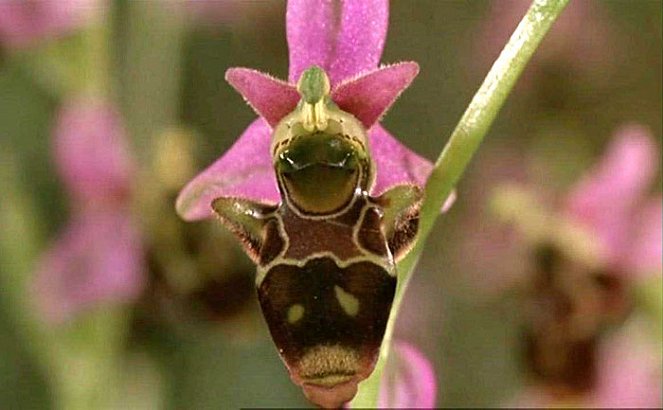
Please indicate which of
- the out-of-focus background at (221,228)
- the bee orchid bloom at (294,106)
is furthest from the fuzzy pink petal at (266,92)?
the out-of-focus background at (221,228)

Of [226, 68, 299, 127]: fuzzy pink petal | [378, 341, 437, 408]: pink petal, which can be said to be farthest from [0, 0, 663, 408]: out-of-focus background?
[226, 68, 299, 127]: fuzzy pink petal

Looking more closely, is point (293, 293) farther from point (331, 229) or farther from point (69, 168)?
point (69, 168)

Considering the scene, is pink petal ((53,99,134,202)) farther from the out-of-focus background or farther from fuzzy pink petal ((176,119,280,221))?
fuzzy pink petal ((176,119,280,221))

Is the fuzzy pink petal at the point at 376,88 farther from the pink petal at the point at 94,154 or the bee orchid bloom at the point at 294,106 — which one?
the pink petal at the point at 94,154

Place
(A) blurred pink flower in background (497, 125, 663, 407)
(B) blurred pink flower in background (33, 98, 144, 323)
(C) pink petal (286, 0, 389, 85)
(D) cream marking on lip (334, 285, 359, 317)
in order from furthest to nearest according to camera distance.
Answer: (B) blurred pink flower in background (33, 98, 144, 323), (A) blurred pink flower in background (497, 125, 663, 407), (C) pink petal (286, 0, 389, 85), (D) cream marking on lip (334, 285, 359, 317)

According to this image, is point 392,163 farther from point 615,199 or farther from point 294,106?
point 615,199
